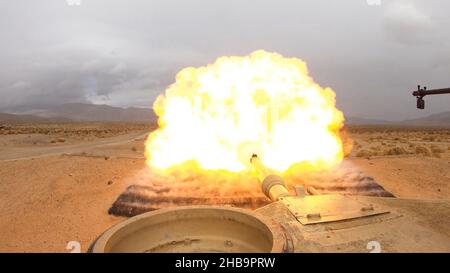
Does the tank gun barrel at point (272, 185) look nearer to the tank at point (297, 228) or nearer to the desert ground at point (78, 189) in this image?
the tank at point (297, 228)

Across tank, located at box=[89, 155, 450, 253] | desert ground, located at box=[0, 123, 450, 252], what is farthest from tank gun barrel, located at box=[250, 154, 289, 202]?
desert ground, located at box=[0, 123, 450, 252]

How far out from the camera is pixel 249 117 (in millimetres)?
15273

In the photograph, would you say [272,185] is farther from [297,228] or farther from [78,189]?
[78,189]

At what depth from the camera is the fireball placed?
14945 millimetres

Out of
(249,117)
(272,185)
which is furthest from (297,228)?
(249,117)

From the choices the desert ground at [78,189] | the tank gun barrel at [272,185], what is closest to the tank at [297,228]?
the tank gun barrel at [272,185]

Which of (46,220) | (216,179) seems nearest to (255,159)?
(216,179)

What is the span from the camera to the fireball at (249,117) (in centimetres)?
1495

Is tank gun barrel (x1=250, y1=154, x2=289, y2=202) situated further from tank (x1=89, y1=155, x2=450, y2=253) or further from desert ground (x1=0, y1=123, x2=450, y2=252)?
desert ground (x1=0, y1=123, x2=450, y2=252)

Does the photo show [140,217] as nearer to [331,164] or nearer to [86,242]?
[86,242]

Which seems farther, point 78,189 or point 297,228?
point 78,189

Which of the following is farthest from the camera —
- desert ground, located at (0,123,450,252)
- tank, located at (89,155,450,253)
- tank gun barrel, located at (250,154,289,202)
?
desert ground, located at (0,123,450,252)

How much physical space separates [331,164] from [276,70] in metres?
6.27

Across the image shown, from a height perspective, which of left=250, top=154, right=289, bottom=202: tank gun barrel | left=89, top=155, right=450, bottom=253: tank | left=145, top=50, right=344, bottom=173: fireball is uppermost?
left=145, top=50, right=344, bottom=173: fireball
